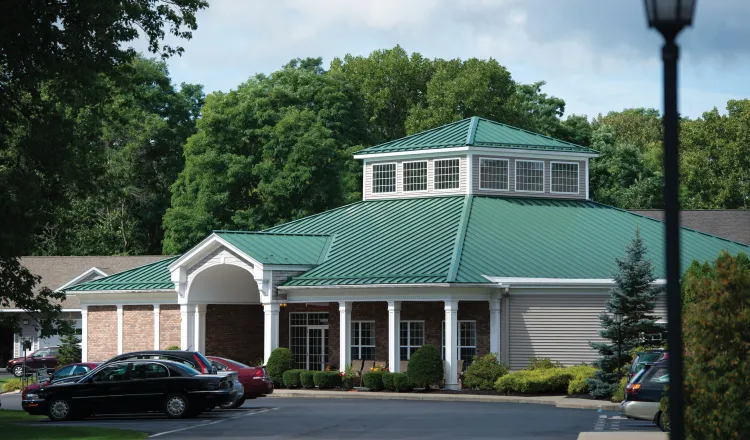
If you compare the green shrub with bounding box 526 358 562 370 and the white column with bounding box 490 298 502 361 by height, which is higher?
the white column with bounding box 490 298 502 361

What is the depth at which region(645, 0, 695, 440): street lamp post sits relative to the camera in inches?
429

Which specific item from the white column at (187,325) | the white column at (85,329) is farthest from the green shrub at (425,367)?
the white column at (85,329)

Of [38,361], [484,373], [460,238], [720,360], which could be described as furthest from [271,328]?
[720,360]

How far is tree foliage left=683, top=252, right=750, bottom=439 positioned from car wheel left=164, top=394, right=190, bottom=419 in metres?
17.2

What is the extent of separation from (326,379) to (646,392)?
20.9 m

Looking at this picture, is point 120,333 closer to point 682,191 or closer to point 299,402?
point 299,402

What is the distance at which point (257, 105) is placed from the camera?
72.4 metres

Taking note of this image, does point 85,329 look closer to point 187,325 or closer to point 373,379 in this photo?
point 187,325

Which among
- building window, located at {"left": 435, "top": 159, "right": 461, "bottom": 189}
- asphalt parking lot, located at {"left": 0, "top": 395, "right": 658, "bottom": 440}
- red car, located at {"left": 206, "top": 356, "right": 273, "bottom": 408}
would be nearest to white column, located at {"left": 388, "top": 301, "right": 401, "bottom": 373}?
asphalt parking lot, located at {"left": 0, "top": 395, "right": 658, "bottom": 440}

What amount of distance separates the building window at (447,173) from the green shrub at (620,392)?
16456mm

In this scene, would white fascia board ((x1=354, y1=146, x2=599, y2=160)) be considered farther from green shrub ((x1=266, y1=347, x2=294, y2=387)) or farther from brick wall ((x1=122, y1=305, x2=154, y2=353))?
brick wall ((x1=122, y1=305, x2=154, y2=353))

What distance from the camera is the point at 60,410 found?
1292 inches

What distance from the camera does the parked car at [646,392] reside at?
26.8 metres

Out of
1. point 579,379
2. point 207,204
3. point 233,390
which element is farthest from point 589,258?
point 207,204
